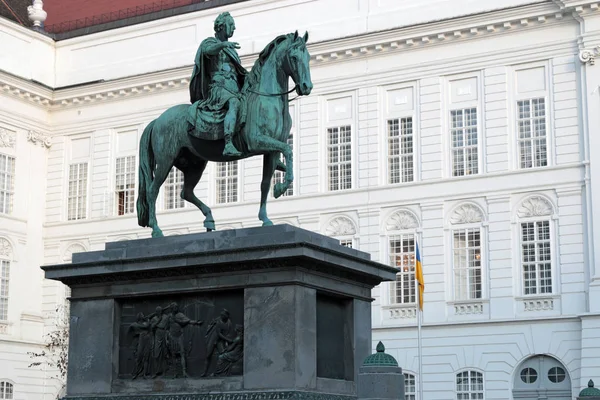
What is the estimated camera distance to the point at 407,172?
4066cm

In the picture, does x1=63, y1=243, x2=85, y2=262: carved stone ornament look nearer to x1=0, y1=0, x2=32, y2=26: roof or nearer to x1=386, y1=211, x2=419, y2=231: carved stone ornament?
x1=0, y1=0, x2=32, y2=26: roof

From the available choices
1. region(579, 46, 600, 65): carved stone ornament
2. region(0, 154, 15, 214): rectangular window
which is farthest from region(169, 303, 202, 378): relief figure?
region(0, 154, 15, 214): rectangular window

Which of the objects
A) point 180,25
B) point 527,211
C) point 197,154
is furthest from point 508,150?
point 197,154

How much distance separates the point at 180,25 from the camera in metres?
46.3

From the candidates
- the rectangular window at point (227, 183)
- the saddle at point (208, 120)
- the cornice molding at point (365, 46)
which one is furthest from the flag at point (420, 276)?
the saddle at point (208, 120)

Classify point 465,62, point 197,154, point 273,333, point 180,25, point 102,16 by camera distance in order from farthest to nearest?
1. point 102,16
2. point 180,25
3. point 465,62
4. point 197,154
5. point 273,333

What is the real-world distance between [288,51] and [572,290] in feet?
77.6

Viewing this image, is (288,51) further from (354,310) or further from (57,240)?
(57,240)

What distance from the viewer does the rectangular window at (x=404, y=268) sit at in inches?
1559

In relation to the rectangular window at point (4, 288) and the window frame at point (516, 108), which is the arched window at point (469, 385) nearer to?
the window frame at point (516, 108)

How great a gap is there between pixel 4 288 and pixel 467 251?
17933 mm

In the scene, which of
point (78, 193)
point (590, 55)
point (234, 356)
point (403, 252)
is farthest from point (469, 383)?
point (234, 356)

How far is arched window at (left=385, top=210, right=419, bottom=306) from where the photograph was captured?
1560 inches

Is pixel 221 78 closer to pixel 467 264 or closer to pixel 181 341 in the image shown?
pixel 181 341
